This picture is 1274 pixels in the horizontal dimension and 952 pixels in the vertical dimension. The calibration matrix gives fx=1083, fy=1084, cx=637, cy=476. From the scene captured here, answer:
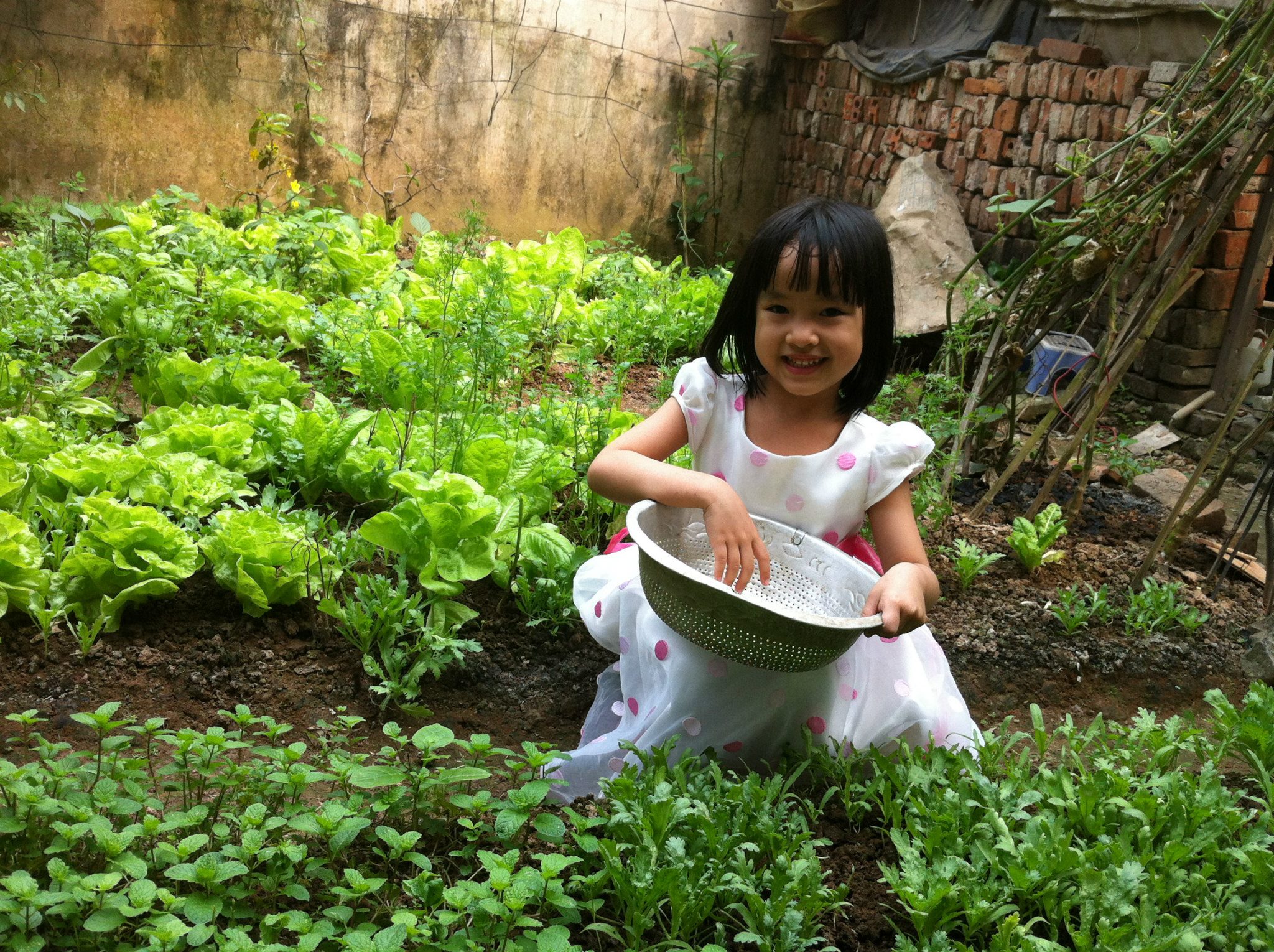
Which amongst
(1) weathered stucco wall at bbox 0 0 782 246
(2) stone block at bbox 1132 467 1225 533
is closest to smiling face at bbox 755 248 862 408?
(2) stone block at bbox 1132 467 1225 533

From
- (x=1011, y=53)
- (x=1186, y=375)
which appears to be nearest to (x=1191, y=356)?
(x=1186, y=375)

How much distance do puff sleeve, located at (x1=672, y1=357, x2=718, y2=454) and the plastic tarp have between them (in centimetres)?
461

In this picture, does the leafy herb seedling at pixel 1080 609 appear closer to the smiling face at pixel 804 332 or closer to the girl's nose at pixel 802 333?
the smiling face at pixel 804 332

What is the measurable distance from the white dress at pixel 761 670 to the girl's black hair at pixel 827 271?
0.13 metres

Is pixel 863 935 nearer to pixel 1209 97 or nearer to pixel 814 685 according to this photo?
pixel 814 685

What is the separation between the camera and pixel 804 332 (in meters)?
2.09

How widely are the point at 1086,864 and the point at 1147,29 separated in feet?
16.1

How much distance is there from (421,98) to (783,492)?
583 cm

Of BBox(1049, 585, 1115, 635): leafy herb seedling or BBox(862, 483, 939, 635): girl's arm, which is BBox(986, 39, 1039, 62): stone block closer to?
BBox(1049, 585, 1115, 635): leafy herb seedling

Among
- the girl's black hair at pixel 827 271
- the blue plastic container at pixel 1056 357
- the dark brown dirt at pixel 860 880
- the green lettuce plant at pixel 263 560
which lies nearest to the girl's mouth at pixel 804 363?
the girl's black hair at pixel 827 271

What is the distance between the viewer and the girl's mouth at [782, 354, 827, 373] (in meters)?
2.14

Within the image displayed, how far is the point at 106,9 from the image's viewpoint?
20.4 feet

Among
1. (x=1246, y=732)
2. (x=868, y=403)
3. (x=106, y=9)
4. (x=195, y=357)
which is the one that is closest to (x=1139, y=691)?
(x=1246, y=732)

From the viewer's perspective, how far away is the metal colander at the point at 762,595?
1.77m
